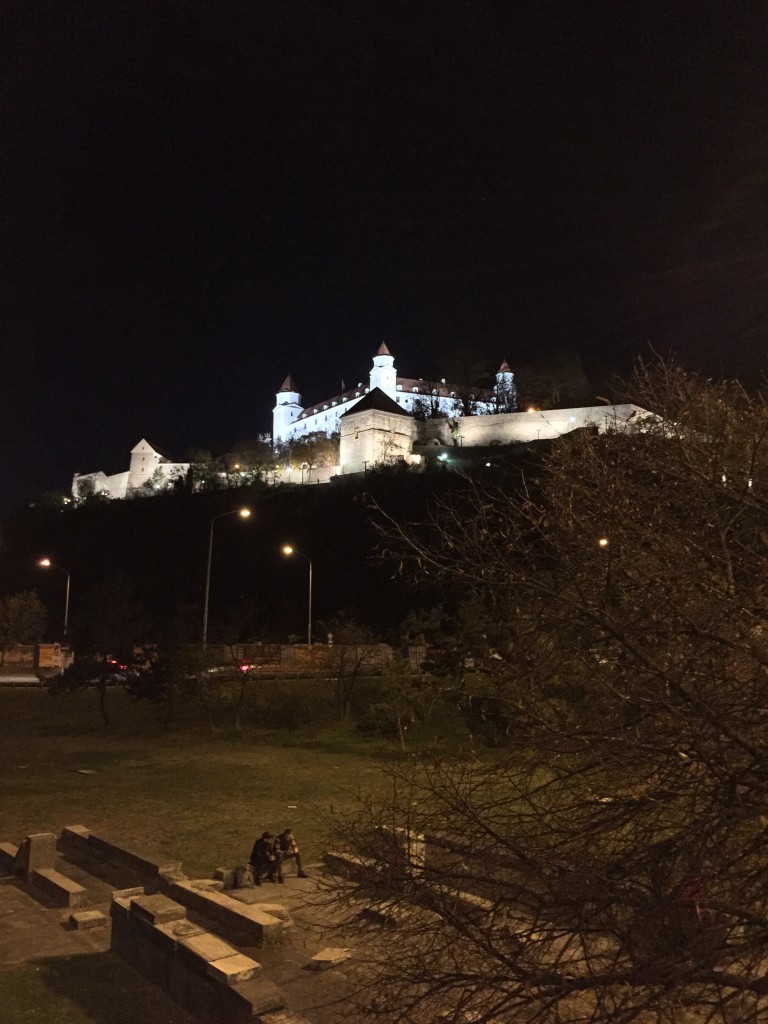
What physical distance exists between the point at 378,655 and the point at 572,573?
3016 cm

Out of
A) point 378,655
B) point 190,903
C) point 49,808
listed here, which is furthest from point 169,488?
point 190,903

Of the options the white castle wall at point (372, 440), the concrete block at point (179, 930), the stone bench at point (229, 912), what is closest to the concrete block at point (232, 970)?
the concrete block at point (179, 930)

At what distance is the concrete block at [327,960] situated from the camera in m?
6.87

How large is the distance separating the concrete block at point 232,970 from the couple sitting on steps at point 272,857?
11.0 ft

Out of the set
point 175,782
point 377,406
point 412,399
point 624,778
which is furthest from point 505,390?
point 624,778

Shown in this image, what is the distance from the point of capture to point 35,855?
9.55m

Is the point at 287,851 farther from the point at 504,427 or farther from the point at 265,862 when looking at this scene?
the point at 504,427

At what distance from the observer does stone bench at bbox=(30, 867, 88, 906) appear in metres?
8.77

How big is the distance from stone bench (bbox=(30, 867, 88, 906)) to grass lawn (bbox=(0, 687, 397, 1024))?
1.45 m

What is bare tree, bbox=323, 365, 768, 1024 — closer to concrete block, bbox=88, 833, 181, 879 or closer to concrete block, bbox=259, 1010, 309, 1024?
concrete block, bbox=259, 1010, 309, 1024

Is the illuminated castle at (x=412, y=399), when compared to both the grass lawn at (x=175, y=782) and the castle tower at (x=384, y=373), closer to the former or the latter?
the castle tower at (x=384, y=373)

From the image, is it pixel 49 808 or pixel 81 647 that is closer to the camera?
pixel 49 808

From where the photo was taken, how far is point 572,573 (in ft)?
11.5

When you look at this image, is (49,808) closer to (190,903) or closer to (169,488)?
(190,903)
